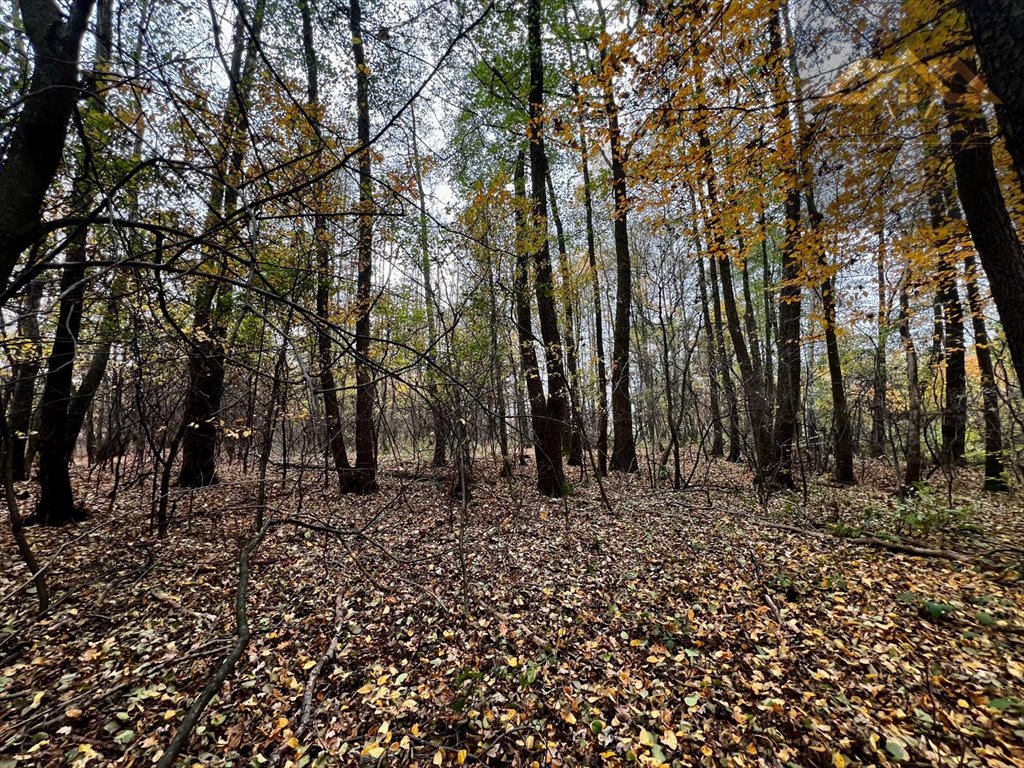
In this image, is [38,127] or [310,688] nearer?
[38,127]

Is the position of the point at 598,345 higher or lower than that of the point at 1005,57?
higher

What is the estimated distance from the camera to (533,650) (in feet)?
10.5

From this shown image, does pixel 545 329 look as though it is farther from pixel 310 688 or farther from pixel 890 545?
pixel 310 688

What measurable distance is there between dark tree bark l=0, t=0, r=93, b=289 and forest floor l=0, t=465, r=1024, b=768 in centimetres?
165

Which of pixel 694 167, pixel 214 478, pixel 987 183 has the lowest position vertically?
pixel 214 478

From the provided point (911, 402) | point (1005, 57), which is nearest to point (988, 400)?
point (911, 402)

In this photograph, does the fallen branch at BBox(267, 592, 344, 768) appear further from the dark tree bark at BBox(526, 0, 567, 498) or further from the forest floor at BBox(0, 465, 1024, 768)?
the dark tree bark at BBox(526, 0, 567, 498)

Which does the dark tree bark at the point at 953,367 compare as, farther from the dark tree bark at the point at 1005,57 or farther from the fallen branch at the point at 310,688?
the fallen branch at the point at 310,688

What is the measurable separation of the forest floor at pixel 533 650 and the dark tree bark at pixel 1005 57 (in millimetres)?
3220

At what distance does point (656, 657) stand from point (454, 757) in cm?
162

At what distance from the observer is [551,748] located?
2.41m

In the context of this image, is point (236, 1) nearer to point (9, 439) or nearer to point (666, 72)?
point (9, 439)

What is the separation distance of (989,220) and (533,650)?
5342 millimetres

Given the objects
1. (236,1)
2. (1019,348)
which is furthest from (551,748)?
(1019,348)
